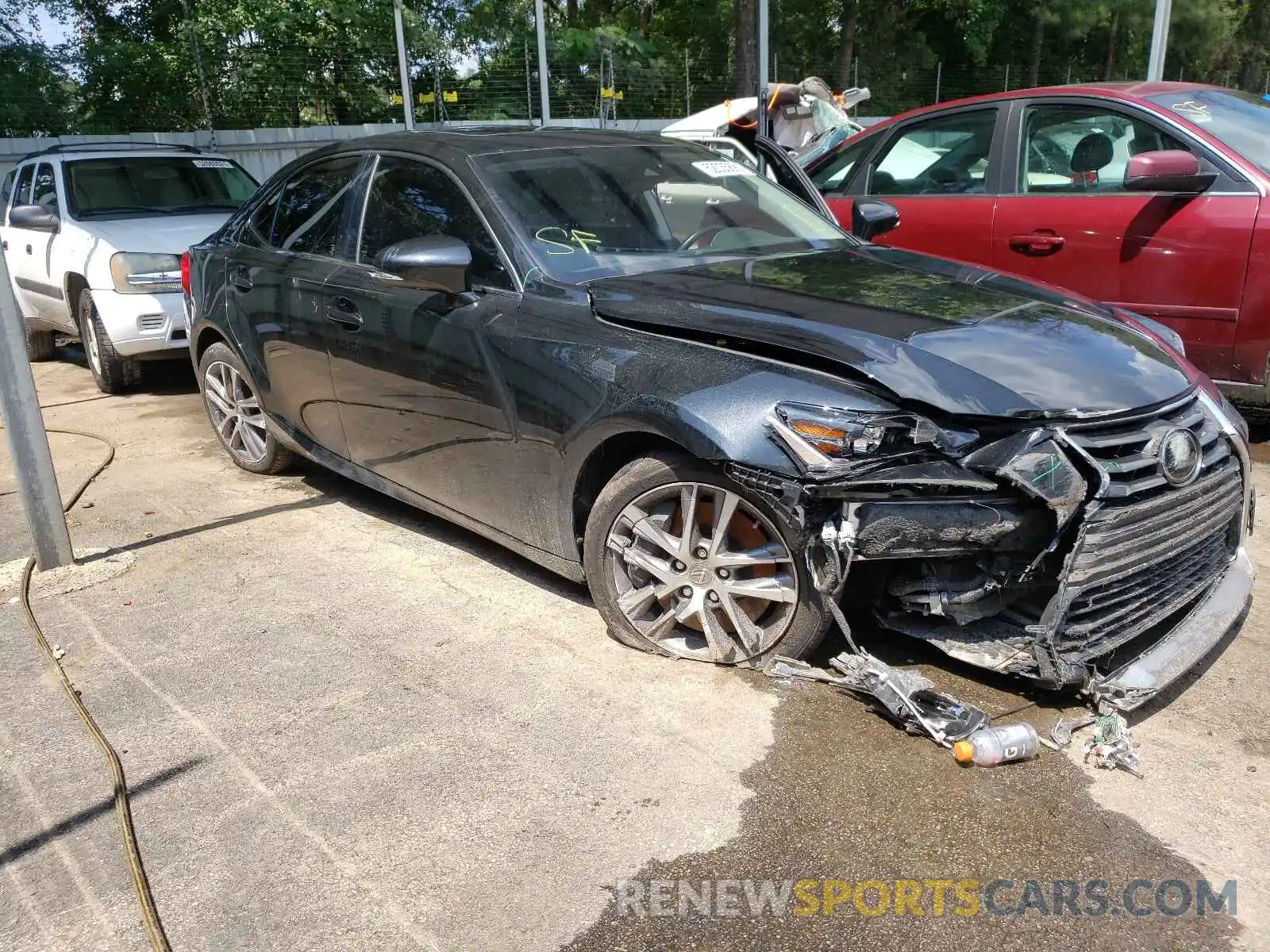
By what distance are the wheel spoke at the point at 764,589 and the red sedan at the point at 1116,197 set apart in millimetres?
3322

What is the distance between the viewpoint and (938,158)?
21.5ft

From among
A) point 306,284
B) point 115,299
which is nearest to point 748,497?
point 306,284

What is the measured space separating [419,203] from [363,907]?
2.69 m

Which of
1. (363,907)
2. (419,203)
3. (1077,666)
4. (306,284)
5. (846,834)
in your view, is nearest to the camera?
(363,907)

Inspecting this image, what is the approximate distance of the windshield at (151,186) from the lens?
8336 millimetres

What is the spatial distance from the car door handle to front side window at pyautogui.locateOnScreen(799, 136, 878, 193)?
12.6 feet

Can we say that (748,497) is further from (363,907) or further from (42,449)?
(42,449)

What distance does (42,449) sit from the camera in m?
4.29

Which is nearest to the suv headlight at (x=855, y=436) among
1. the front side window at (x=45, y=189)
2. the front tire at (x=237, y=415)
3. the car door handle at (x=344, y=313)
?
the car door handle at (x=344, y=313)

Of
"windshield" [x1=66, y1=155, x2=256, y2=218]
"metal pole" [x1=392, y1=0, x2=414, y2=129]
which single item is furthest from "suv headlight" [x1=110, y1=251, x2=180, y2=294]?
"metal pole" [x1=392, y1=0, x2=414, y2=129]

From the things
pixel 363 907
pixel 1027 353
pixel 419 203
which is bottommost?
pixel 363 907

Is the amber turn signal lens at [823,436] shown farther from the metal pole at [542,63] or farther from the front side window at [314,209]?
the metal pole at [542,63]

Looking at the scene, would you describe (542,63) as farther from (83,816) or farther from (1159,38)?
(83,816)

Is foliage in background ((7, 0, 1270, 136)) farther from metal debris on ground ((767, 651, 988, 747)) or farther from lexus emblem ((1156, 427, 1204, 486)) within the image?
lexus emblem ((1156, 427, 1204, 486))
